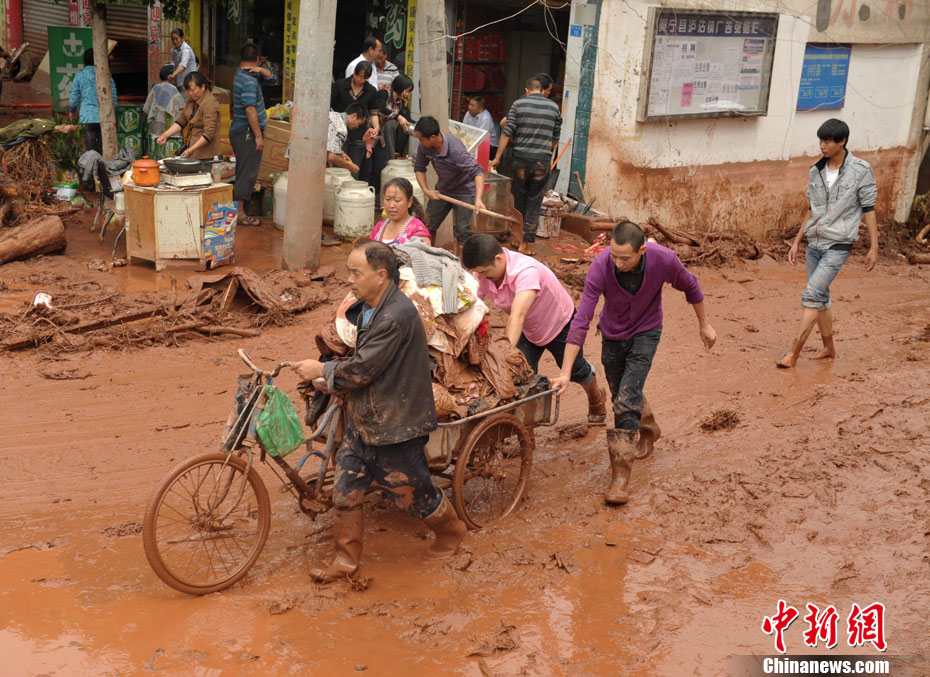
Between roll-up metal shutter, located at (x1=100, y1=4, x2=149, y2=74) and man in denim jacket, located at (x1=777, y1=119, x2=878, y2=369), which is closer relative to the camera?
man in denim jacket, located at (x1=777, y1=119, x2=878, y2=369)

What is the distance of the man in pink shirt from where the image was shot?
5324mm

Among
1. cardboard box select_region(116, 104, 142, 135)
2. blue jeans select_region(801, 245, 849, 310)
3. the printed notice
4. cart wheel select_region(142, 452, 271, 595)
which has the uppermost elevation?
the printed notice

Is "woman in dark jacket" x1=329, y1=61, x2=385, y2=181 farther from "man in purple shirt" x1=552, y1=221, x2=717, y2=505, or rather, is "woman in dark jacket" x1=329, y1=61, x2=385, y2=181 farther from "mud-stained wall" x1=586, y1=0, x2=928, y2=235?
"man in purple shirt" x1=552, y1=221, x2=717, y2=505

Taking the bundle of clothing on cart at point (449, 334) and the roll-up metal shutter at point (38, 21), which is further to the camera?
the roll-up metal shutter at point (38, 21)

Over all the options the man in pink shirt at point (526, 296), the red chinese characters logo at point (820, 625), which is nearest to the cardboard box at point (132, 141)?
the man in pink shirt at point (526, 296)

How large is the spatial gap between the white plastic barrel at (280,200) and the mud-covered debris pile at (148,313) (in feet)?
7.05

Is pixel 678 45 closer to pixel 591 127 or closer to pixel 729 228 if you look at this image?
pixel 591 127

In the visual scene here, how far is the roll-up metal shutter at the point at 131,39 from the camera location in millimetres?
16531

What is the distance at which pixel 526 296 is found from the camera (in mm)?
5391

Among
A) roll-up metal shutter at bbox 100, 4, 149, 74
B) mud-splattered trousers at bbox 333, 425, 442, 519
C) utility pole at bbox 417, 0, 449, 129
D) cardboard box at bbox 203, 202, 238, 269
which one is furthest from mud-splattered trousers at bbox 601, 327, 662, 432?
roll-up metal shutter at bbox 100, 4, 149, 74

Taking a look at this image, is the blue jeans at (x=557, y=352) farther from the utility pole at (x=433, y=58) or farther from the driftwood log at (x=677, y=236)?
the driftwood log at (x=677, y=236)

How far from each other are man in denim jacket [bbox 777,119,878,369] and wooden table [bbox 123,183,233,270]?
547 cm

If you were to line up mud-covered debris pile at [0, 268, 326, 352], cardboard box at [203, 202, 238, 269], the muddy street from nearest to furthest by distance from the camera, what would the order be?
the muddy street
mud-covered debris pile at [0, 268, 326, 352]
cardboard box at [203, 202, 238, 269]

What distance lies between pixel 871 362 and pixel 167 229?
655 centimetres
